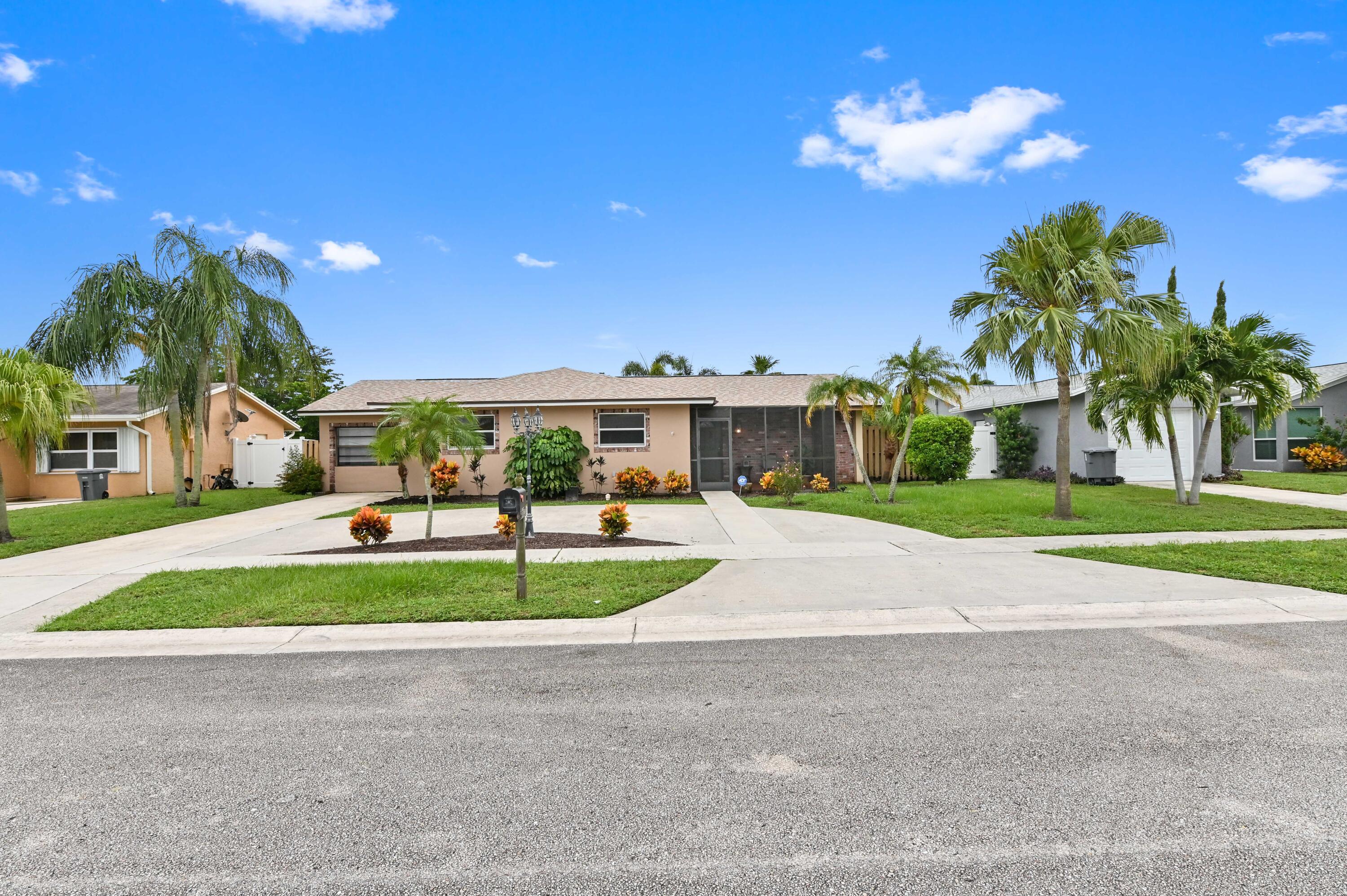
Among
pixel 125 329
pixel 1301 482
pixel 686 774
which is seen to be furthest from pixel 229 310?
pixel 1301 482

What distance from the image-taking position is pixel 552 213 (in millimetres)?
22062

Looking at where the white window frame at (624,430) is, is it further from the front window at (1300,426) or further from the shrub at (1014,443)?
the front window at (1300,426)

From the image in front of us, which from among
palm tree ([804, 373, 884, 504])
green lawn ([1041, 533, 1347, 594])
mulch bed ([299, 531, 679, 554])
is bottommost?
green lawn ([1041, 533, 1347, 594])

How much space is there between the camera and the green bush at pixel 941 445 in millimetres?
19766

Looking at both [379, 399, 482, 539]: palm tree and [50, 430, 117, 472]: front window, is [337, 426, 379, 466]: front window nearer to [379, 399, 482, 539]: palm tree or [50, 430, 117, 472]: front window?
[50, 430, 117, 472]: front window

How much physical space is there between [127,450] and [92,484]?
1.69 meters

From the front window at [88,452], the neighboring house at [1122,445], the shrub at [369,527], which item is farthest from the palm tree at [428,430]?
the front window at [88,452]

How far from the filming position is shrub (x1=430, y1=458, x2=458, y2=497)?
17.0 meters

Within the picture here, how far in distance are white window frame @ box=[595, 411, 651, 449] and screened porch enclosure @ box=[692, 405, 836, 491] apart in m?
1.69

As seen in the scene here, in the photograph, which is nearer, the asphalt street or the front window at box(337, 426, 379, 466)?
the asphalt street

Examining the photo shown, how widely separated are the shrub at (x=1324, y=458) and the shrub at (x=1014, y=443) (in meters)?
8.42

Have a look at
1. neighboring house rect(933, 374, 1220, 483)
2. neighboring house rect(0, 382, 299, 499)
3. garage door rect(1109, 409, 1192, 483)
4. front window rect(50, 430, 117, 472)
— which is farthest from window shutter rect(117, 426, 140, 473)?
garage door rect(1109, 409, 1192, 483)

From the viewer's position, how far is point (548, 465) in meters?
17.5

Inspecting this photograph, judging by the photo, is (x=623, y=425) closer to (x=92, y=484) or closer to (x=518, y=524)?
(x=518, y=524)
